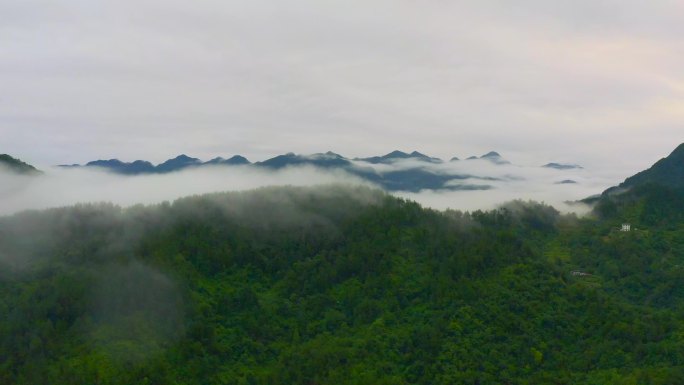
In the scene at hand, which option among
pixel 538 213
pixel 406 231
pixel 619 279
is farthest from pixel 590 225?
pixel 406 231

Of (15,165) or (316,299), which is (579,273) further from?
(15,165)

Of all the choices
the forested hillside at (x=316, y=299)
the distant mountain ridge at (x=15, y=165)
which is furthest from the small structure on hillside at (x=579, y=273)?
the distant mountain ridge at (x=15, y=165)

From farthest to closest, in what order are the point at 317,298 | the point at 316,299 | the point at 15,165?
the point at 15,165, the point at 317,298, the point at 316,299

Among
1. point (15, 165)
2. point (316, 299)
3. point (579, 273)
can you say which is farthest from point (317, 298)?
point (15, 165)

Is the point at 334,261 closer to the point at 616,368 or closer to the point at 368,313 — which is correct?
the point at 368,313

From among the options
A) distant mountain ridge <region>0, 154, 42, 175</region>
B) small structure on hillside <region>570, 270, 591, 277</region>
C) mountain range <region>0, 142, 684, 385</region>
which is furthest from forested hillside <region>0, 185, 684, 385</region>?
distant mountain ridge <region>0, 154, 42, 175</region>

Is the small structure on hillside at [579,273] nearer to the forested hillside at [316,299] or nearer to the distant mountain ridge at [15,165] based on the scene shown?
the forested hillside at [316,299]
